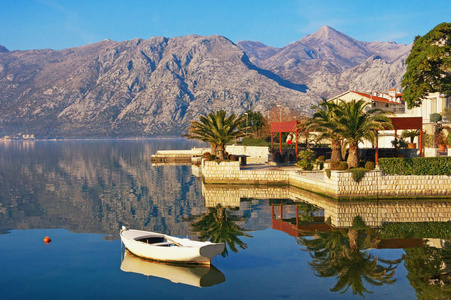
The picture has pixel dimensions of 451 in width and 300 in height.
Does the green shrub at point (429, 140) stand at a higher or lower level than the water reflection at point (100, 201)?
higher

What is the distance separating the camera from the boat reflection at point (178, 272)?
1548 cm

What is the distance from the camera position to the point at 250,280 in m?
15.4

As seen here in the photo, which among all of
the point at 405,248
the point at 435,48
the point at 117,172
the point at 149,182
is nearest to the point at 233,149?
the point at 117,172

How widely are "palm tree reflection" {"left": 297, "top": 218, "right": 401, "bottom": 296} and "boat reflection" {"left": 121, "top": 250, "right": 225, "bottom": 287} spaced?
394 centimetres

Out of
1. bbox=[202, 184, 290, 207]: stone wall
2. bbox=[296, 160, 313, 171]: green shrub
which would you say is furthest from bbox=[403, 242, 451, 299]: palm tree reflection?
bbox=[296, 160, 313, 171]: green shrub

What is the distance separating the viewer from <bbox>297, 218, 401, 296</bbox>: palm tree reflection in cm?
1533

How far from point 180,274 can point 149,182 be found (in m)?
32.1

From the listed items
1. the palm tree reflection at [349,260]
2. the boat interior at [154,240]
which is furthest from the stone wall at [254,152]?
the boat interior at [154,240]

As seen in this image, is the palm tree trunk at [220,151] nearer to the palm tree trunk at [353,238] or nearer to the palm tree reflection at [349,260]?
the palm tree reflection at [349,260]

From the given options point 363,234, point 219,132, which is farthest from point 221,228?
point 219,132

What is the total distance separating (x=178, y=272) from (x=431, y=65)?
1324 inches

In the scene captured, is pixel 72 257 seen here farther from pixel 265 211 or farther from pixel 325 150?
pixel 325 150

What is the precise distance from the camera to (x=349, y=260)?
17.7 metres

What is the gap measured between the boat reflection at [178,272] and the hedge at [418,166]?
737 inches
